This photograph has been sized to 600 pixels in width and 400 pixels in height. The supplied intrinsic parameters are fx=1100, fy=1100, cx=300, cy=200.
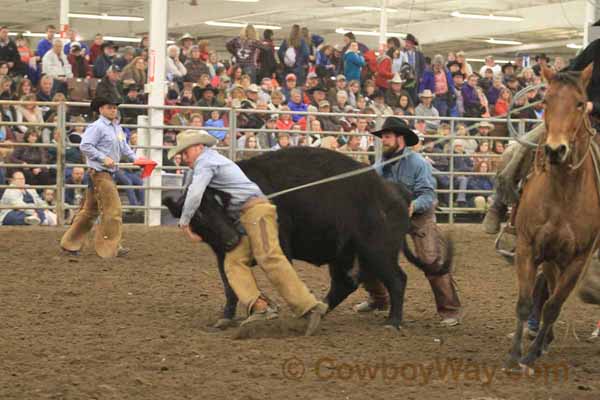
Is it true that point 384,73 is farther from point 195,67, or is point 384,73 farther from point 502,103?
point 195,67

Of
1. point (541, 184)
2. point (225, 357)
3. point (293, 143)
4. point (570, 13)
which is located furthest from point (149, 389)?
point (570, 13)

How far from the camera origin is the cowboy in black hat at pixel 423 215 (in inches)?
329

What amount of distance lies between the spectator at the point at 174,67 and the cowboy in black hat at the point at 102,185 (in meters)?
6.84

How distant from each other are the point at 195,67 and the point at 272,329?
39.0ft

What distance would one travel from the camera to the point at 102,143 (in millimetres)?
11617

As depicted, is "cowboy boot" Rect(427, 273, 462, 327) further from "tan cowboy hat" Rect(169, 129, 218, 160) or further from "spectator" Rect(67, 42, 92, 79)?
"spectator" Rect(67, 42, 92, 79)

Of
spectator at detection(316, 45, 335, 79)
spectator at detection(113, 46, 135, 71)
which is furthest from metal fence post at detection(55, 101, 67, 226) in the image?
spectator at detection(316, 45, 335, 79)

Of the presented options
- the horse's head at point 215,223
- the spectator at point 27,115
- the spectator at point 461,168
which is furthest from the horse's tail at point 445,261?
the spectator at point 461,168

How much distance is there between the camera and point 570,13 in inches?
987

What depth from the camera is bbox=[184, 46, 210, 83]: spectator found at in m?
18.8

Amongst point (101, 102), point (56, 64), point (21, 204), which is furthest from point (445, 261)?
point (56, 64)

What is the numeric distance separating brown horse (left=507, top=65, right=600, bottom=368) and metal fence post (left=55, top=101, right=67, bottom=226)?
9.08 m

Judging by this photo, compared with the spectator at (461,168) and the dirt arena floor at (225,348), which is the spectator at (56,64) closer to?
the spectator at (461,168)

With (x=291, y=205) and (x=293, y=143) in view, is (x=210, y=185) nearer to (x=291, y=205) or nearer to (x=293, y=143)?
(x=291, y=205)
